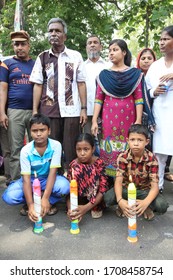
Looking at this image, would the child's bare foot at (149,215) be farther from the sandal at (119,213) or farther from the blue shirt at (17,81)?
the blue shirt at (17,81)

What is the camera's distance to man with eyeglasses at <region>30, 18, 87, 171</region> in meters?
3.19

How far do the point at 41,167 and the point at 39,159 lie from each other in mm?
92

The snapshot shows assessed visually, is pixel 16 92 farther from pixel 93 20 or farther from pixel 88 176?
pixel 93 20

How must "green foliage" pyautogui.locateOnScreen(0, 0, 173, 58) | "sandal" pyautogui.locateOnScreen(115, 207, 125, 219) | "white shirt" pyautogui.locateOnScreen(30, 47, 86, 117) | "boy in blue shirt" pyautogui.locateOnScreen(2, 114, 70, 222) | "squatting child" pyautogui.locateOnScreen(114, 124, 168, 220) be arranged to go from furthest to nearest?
1. "green foliage" pyautogui.locateOnScreen(0, 0, 173, 58)
2. "white shirt" pyautogui.locateOnScreen(30, 47, 86, 117)
3. "sandal" pyautogui.locateOnScreen(115, 207, 125, 219)
4. "boy in blue shirt" pyautogui.locateOnScreen(2, 114, 70, 222)
5. "squatting child" pyautogui.locateOnScreen(114, 124, 168, 220)

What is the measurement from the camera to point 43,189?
2.93 meters

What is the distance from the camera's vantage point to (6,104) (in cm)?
352

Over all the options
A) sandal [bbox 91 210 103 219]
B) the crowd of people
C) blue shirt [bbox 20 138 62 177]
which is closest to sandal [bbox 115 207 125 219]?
the crowd of people

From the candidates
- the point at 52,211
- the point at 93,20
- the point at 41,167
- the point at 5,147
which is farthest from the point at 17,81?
the point at 93,20

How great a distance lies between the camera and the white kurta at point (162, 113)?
309 centimetres

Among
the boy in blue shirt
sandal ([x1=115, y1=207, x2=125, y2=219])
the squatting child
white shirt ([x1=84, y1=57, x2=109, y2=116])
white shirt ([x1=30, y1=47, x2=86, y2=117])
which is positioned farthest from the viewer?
white shirt ([x1=84, y1=57, x2=109, y2=116])

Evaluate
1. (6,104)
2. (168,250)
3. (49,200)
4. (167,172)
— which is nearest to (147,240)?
(168,250)

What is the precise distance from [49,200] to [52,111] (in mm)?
1020

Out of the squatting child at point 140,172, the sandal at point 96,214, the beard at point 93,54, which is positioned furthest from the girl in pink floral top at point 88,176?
the beard at point 93,54

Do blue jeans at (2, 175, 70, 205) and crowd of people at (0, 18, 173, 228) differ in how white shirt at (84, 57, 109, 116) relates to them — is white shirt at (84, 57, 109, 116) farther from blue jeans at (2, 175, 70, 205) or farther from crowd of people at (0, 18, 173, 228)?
blue jeans at (2, 175, 70, 205)
